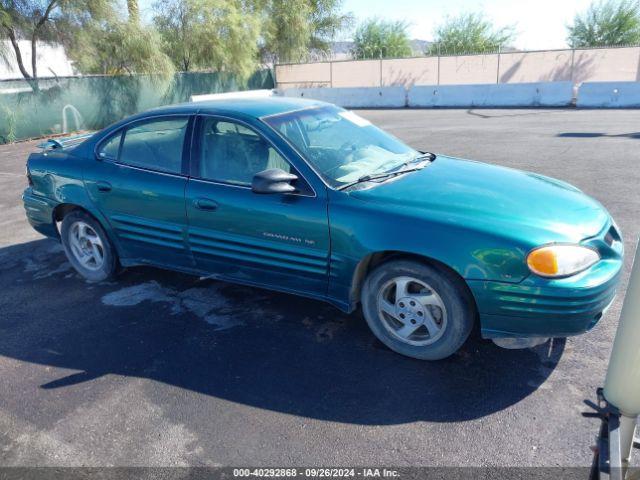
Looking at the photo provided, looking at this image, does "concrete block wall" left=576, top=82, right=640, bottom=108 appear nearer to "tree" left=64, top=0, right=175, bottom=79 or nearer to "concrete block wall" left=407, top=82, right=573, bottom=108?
"concrete block wall" left=407, top=82, right=573, bottom=108

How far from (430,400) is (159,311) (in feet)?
7.60

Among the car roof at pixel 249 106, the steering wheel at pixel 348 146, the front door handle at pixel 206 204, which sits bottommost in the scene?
the front door handle at pixel 206 204

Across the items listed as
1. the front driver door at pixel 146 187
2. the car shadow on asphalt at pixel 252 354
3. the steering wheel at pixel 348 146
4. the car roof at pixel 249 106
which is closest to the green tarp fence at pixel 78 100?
the car shadow on asphalt at pixel 252 354

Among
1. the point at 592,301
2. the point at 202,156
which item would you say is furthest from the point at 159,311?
the point at 592,301

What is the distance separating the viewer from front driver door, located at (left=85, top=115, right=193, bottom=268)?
3.96m

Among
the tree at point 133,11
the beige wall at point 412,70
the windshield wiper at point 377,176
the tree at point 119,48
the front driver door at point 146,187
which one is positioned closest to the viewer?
the windshield wiper at point 377,176

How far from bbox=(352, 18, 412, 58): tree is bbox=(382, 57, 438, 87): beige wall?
56.3ft

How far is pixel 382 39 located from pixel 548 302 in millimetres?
47643

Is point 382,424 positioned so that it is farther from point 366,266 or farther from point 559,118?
point 559,118

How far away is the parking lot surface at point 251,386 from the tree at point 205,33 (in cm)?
2322

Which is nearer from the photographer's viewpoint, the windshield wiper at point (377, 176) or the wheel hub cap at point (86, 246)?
the windshield wiper at point (377, 176)

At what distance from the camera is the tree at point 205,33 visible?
2481cm

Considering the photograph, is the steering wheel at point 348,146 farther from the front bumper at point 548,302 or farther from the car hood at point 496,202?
the front bumper at point 548,302

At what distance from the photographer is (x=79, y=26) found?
18625 mm
